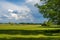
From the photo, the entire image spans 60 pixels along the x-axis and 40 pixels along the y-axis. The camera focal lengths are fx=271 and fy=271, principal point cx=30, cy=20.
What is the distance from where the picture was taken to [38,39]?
149 feet

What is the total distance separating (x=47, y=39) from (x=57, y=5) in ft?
42.6

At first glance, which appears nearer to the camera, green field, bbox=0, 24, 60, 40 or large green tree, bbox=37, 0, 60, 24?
green field, bbox=0, 24, 60, 40

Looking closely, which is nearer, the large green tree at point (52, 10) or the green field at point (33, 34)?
the green field at point (33, 34)

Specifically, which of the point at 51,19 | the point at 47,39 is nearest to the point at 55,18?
the point at 51,19

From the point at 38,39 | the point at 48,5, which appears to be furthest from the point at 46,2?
the point at 38,39

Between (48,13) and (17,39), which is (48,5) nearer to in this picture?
(48,13)

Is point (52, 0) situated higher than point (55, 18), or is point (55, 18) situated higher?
point (52, 0)

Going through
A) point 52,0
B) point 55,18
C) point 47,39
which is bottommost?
point 47,39

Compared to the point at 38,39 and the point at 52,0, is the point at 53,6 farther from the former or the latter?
the point at 38,39

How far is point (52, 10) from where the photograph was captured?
56.0 m

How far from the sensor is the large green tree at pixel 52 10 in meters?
55.5

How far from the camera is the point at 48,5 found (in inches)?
2215

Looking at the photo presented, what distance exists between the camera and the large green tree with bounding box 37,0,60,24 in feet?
182

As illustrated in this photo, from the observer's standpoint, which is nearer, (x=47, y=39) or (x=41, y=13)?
(x=47, y=39)
